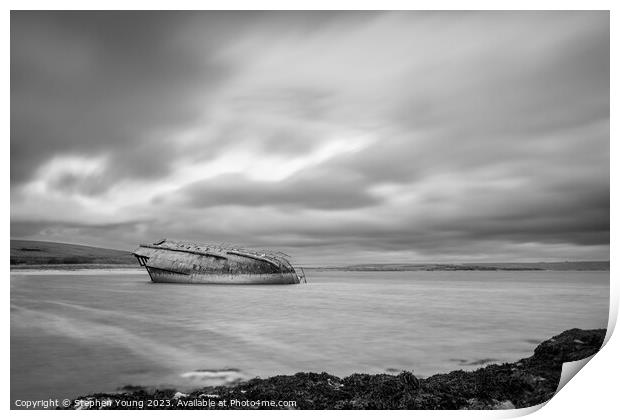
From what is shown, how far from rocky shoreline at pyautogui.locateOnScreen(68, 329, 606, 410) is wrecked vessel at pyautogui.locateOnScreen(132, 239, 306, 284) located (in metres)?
12.1

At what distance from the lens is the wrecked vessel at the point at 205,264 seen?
16906 millimetres

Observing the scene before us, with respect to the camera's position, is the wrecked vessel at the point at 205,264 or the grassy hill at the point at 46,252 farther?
the wrecked vessel at the point at 205,264

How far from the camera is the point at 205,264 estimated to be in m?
17.0

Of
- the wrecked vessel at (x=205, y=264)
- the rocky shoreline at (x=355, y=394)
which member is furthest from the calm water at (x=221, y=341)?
the wrecked vessel at (x=205, y=264)

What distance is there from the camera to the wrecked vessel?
16906 millimetres

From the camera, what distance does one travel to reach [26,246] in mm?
5301

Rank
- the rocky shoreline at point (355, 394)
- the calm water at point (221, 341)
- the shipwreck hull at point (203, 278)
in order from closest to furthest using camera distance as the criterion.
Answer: the rocky shoreline at point (355, 394)
the calm water at point (221, 341)
the shipwreck hull at point (203, 278)

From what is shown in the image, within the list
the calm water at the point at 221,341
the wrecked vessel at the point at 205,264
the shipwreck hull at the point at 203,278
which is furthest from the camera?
the wrecked vessel at the point at 205,264

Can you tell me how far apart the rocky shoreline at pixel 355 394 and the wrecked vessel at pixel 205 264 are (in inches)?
478

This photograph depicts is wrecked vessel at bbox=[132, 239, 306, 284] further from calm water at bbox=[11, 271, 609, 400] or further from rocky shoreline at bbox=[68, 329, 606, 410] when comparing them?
rocky shoreline at bbox=[68, 329, 606, 410]

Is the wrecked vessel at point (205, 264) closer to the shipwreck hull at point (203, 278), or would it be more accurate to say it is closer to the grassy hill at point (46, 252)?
the shipwreck hull at point (203, 278)

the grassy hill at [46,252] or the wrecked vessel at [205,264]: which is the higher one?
the grassy hill at [46,252]
